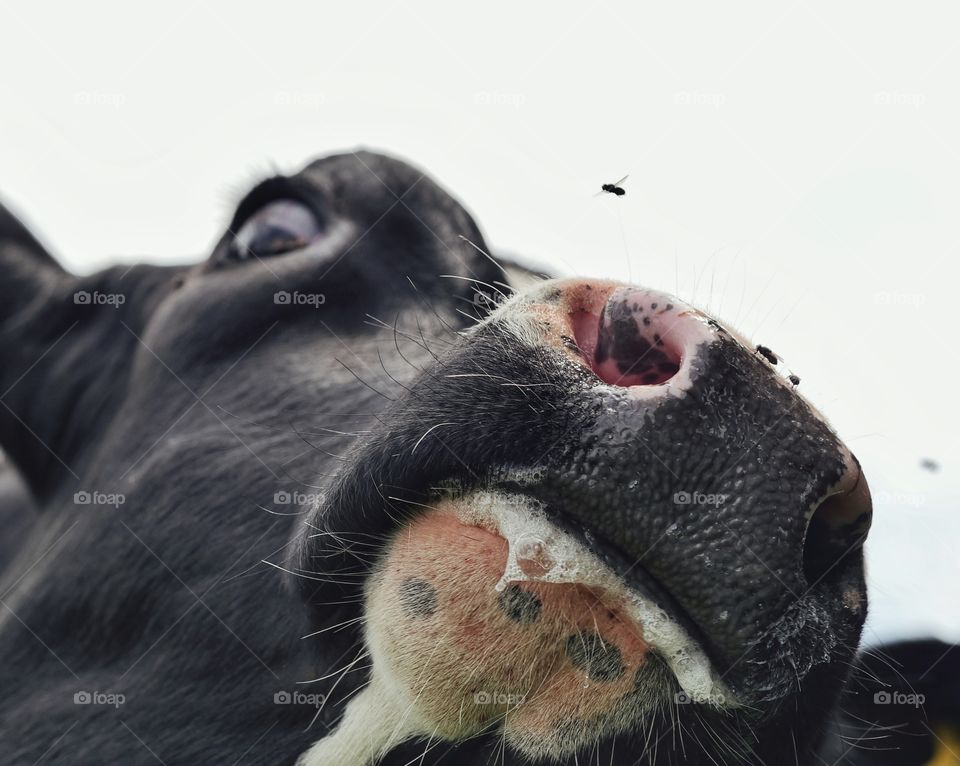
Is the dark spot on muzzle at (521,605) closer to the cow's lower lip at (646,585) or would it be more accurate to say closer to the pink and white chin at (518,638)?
the pink and white chin at (518,638)

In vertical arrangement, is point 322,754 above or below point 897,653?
above

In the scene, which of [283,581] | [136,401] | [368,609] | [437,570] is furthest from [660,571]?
[136,401]

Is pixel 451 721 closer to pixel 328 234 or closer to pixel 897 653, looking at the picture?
pixel 328 234

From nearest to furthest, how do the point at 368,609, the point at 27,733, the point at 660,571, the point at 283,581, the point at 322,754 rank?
1. the point at 660,571
2. the point at 368,609
3. the point at 322,754
4. the point at 283,581
5. the point at 27,733
